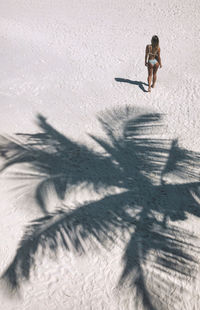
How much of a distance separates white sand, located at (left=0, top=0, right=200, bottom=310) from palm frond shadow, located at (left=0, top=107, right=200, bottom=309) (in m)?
0.19

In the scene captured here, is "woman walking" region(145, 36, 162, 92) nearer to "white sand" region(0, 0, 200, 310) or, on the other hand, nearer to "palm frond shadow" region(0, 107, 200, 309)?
"white sand" region(0, 0, 200, 310)

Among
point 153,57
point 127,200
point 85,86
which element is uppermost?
point 153,57

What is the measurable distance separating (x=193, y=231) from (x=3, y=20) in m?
11.3

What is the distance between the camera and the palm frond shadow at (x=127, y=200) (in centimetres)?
607

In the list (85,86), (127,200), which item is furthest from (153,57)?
(127,200)

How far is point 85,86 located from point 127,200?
179 inches

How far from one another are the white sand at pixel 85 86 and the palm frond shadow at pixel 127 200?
0.63ft

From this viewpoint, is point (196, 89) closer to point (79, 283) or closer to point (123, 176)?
point (123, 176)

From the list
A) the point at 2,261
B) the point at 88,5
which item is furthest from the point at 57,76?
the point at 2,261

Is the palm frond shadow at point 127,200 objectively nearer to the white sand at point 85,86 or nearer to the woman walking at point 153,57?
the white sand at point 85,86

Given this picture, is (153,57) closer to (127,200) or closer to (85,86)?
(85,86)

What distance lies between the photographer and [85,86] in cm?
1044

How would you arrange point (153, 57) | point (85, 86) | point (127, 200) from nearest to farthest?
1. point (127, 200)
2. point (153, 57)
3. point (85, 86)

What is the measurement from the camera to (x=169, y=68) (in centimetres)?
1088
